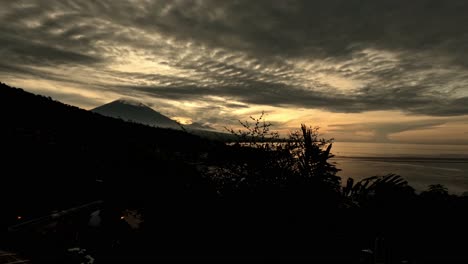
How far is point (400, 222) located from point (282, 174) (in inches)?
70.7

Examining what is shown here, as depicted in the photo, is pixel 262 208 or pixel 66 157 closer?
pixel 262 208

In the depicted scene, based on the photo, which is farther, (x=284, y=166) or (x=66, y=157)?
(x=66, y=157)

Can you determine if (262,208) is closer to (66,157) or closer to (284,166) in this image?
(284,166)

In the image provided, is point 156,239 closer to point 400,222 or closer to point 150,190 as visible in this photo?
point 150,190

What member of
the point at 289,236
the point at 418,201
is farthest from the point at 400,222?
the point at 289,236

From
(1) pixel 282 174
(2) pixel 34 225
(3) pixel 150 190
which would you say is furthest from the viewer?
(2) pixel 34 225

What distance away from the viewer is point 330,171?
4.08 m

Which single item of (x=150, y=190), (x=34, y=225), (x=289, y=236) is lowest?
(x=34, y=225)

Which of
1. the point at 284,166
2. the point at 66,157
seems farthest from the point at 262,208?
the point at 66,157

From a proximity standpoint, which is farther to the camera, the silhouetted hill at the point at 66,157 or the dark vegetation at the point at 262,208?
the silhouetted hill at the point at 66,157

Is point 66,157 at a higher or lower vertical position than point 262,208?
lower

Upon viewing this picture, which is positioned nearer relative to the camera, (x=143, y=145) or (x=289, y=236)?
(x=289, y=236)

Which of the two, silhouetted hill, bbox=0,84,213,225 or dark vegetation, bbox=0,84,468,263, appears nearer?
dark vegetation, bbox=0,84,468,263

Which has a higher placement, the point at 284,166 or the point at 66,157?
the point at 284,166
